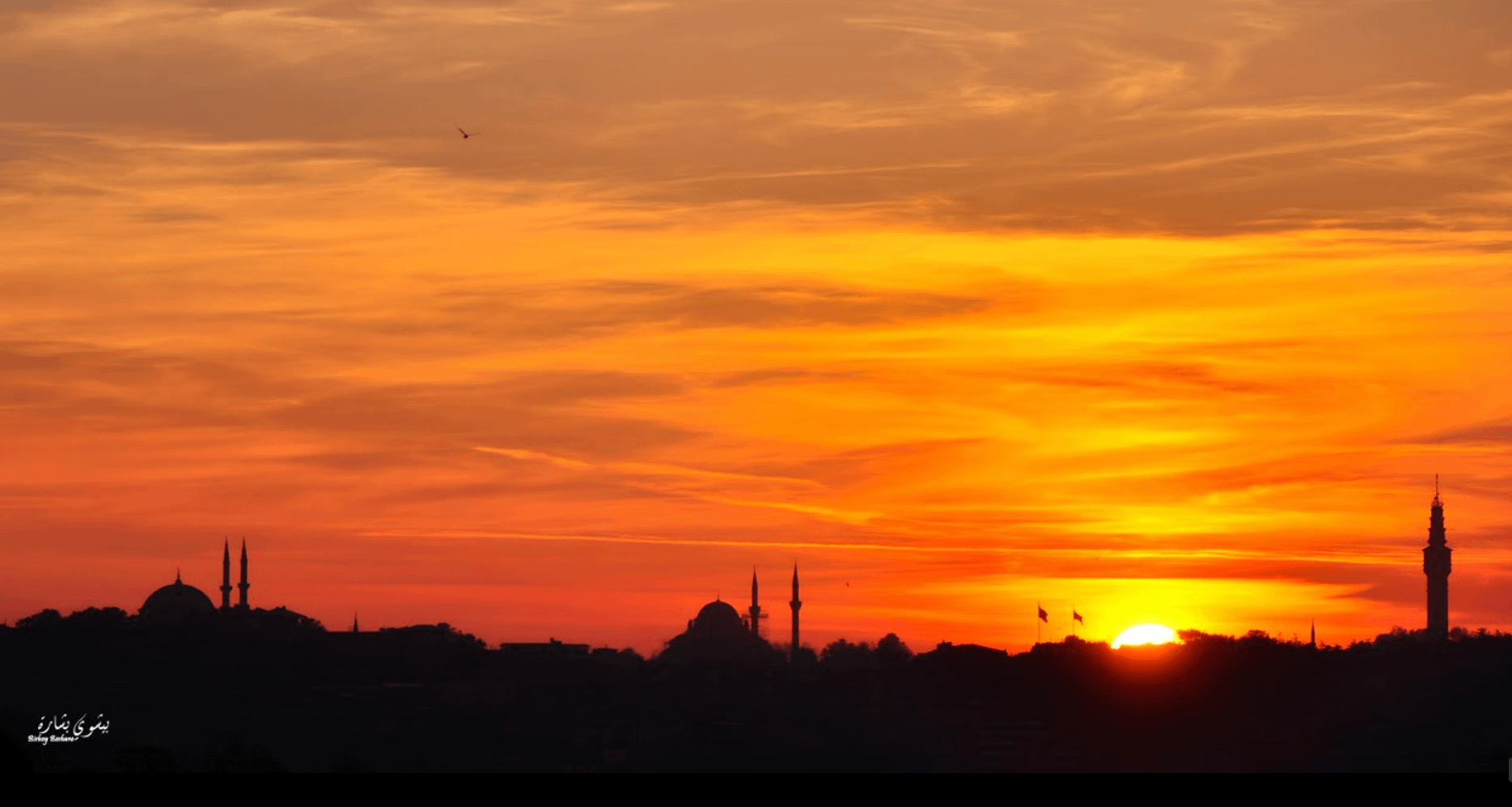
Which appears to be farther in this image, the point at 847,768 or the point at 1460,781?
the point at 847,768

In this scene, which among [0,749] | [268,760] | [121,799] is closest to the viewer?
[121,799]

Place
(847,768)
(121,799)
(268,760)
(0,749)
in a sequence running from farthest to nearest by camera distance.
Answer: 1. (847,768)
2. (268,760)
3. (0,749)
4. (121,799)

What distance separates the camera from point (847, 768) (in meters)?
195

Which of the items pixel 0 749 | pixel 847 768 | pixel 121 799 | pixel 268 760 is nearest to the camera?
pixel 121 799

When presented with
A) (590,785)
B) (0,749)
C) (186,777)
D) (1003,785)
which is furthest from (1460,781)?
(0,749)

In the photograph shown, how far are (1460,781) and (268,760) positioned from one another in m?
120

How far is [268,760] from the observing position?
158 meters

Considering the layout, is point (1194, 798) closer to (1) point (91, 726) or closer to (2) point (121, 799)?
(2) point (121, 799)

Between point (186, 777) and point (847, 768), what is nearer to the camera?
point (186, 777)

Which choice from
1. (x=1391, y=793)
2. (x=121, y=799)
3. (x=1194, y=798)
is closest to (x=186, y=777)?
(x=121, y=799)

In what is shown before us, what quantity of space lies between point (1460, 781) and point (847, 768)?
15203cm

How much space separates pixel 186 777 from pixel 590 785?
20.4 ft

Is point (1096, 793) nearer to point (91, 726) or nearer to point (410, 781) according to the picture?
point (410, 781)

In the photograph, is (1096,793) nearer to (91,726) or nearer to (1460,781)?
(1460,781)
